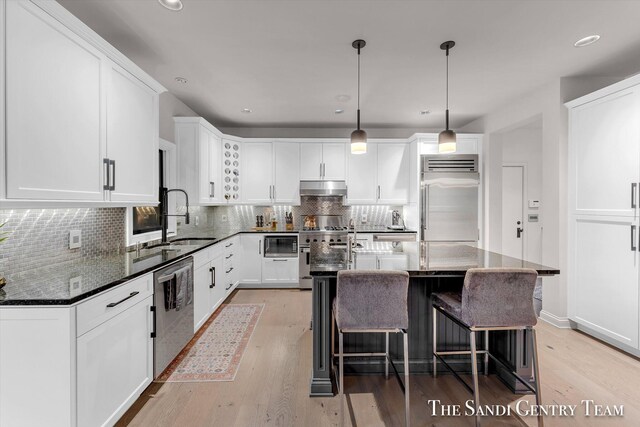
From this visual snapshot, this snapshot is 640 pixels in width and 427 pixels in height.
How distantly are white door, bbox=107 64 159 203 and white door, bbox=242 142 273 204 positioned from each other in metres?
2.42

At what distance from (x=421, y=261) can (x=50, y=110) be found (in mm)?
2485

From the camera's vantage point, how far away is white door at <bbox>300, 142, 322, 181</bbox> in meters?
5.11

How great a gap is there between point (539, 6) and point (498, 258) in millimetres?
1850

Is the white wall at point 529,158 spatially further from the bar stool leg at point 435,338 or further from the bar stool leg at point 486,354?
the bar stool leg at point 435,338

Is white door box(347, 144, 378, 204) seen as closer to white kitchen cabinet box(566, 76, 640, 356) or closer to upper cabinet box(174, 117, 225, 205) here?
upper cabinet box(174, 117, 225, 205)

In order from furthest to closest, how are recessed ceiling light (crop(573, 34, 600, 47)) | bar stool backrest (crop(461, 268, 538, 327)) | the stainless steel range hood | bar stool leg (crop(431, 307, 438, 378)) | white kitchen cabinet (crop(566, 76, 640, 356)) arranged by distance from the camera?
the stainless steel range hood, white kitchen cabinet (crop(566, 76, 640, 356)), recessed ceiling light (crop(573, 34, 600, 47)), bar stool leg (crop(431, 307, 438, 378)), bar stool backrest (crop(461, 268, 538, 327))

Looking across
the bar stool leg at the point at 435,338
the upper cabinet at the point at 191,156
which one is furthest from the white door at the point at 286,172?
the bar stool leg at the point at 435,338

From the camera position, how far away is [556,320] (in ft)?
11.0

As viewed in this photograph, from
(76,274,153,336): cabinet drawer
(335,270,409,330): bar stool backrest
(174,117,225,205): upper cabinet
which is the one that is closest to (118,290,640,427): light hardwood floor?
(335,270,409,330): bar stool backrest

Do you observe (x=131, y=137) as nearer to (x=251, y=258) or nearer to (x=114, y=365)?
(x=114, y=365)

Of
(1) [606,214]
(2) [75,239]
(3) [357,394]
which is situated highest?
(1) [606,214]

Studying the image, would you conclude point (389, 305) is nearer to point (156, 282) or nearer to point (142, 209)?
point (156, 282)

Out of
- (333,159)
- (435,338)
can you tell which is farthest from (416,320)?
(333,159)

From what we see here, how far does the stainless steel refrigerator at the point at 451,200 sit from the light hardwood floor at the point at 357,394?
201 cm
